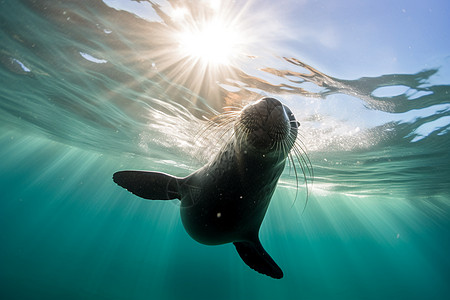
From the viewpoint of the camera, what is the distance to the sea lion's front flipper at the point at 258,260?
314 cm

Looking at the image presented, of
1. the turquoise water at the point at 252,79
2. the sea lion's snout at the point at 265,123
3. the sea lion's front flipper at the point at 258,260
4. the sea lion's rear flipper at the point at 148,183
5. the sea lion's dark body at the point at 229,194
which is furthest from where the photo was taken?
the turquoise water at the point at 252,79

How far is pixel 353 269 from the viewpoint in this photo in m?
64.8

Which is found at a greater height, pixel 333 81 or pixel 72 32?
pixel 72 32

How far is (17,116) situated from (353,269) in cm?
7886

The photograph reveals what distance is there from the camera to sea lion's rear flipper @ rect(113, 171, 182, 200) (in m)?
2.97

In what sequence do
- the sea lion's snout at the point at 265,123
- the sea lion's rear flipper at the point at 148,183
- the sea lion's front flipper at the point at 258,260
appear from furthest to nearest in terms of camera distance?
the sea lion's front flipper at the point at 258,260 < the sea lion's rear flipper at the point at 148,183 < the sea lion's snout at the point at 265,123

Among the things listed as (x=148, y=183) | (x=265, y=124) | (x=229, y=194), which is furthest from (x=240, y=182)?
(x=148, y=183)

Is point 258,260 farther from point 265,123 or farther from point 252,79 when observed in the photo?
point 252,79


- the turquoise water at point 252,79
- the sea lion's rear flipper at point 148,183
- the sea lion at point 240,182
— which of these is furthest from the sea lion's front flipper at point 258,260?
the turquoise water at point 252,79

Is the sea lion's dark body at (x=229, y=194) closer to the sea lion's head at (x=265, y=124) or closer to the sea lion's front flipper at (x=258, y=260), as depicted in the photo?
the sea lion's head at (x=265, y=124)

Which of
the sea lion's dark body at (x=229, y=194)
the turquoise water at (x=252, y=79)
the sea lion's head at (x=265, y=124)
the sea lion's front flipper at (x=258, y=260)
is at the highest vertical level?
the turquoise water at (x=252, y=79)

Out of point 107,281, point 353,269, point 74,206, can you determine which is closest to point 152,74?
point 107,281

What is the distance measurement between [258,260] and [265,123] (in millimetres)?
2278

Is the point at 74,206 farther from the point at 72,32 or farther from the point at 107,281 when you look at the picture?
the point at 72,32
